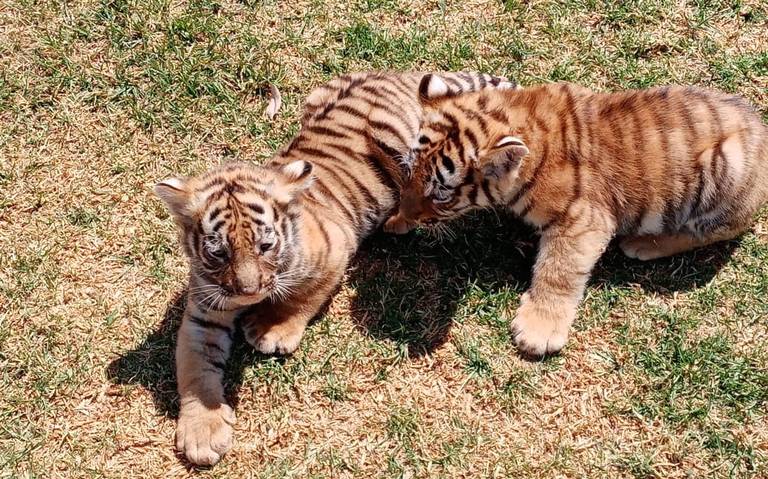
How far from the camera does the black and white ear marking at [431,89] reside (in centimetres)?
399

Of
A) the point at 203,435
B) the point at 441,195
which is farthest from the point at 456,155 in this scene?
the point at 203,435

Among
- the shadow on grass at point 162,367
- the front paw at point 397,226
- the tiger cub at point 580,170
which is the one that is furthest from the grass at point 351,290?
the tiger cub at point 580,170

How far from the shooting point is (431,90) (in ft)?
13.1

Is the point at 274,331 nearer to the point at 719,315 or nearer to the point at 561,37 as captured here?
the point at 719,315

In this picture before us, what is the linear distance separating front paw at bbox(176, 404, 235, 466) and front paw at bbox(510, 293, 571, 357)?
1.56 metres

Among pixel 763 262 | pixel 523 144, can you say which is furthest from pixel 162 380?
pixel 763 262

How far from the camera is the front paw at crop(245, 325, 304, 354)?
393 cm

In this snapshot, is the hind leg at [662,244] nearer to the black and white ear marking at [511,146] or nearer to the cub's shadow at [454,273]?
the cub's shadow at [454,273]

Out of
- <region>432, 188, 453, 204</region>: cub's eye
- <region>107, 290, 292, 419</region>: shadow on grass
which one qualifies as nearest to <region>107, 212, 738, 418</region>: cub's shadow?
<region>107, 290, 292, 419</region>: shadow on grass

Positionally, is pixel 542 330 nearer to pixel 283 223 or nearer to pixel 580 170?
pixel 580 170

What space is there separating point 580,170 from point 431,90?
2.84ft

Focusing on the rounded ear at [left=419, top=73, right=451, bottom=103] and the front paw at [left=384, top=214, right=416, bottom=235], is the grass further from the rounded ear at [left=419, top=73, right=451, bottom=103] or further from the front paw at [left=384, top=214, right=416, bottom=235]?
the rounded ear at [left=419, top=73, right=451, bottom=103]

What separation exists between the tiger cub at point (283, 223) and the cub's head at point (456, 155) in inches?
12.1

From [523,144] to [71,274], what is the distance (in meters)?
2.59
